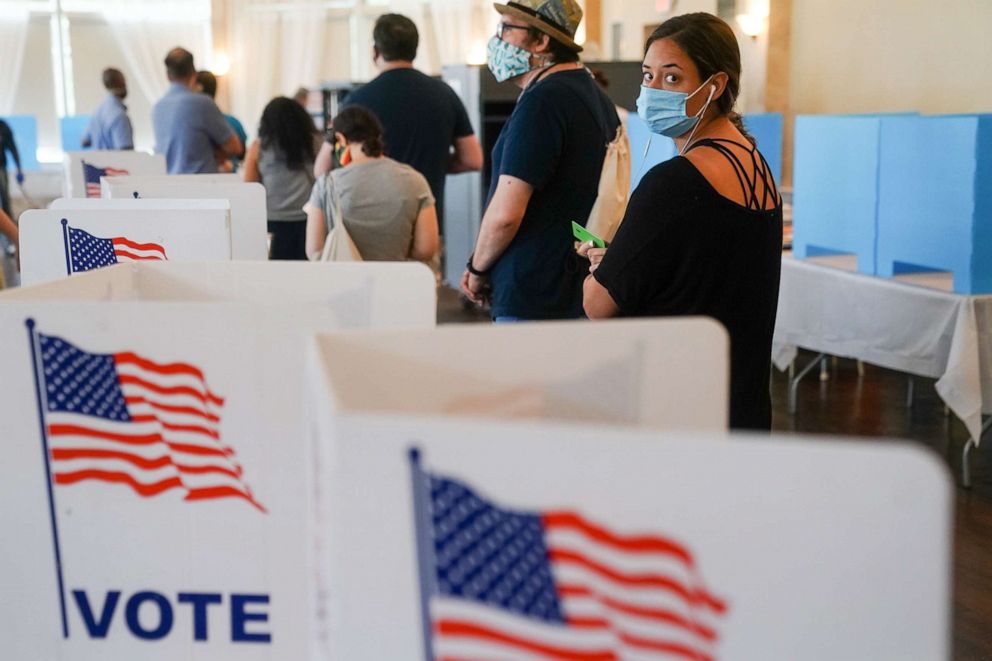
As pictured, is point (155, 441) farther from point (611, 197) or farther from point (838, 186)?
point (838, 186)

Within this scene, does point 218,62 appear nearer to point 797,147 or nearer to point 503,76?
point 797,147

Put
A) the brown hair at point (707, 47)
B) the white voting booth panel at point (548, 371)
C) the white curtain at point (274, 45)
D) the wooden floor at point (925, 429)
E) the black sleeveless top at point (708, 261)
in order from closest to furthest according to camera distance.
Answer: the white voting booth panel at point (548, 371)
the black sleeveless top at point (708, 261)
the brown hair at point (707, 47)
the wooden floor at point (925, 429)
the white curtain at point (274, 45)

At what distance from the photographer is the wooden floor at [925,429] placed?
122 inches

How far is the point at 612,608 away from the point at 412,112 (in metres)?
3.26

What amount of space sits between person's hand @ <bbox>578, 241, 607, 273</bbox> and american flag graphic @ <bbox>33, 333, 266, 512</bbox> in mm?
962

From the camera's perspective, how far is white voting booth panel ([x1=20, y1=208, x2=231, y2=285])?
211 centimetres

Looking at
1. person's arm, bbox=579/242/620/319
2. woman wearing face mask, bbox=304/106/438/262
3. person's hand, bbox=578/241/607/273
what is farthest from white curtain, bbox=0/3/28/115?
person's arm, bbox=579/242/620/319

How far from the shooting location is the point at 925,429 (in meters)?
4.80

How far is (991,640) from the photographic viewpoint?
290cm

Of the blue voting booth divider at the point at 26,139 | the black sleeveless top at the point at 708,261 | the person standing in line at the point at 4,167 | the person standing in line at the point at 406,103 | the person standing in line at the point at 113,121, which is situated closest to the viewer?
the black sleeveless top at the point at 708,261

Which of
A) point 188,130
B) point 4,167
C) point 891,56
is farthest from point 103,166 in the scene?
point 891,56

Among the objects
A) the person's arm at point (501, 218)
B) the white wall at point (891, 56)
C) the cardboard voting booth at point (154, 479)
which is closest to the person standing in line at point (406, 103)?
the person's arm at point (501, 218)

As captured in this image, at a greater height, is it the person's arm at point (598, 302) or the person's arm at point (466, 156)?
the person's arm at point (466, 156)

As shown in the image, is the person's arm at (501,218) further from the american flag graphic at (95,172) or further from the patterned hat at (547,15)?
the american flag graphic at (95,172)
